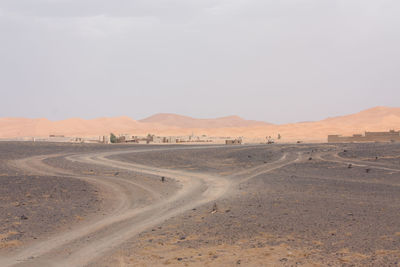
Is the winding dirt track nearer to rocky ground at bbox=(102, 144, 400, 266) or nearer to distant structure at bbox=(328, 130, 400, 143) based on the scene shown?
rocky ground at bbox=(102, 144, 400, 266)

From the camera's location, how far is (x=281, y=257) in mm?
9102

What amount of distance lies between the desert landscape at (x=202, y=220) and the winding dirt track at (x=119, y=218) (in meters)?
0.04

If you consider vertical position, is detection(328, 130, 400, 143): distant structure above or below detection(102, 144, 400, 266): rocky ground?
above

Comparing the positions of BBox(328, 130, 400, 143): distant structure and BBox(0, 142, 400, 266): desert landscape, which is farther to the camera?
BBox(328, 130, 400, 143): distant structure

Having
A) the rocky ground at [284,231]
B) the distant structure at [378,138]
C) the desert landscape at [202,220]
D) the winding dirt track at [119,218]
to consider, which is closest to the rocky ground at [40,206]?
the desert landscape at [202,220]

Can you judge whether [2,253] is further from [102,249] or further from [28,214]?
[28,214]

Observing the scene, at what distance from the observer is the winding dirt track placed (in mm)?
9438

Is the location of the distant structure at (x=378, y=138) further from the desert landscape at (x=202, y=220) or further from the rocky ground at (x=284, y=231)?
the rocky ground at (x=284, y=231)

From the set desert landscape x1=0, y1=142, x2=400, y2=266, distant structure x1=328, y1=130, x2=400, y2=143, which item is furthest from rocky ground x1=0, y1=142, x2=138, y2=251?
distant structure x1=328, y1=130, x2=400, y2=143

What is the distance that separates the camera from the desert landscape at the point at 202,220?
9.30 m

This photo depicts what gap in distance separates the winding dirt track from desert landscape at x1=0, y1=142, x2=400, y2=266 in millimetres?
40

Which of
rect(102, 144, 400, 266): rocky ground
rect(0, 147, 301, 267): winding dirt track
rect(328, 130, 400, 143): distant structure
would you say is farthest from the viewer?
rect(328, 130, 400, 143): distant structure

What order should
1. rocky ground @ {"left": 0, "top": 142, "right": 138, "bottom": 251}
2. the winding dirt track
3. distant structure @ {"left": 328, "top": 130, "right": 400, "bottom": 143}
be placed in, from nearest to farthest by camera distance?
1. the winding dirt track
2. rocky ground @ {"left": 0, "top": 142, "right": 138, "bottom": 251}
3. distant structure @ {"left": 328, "top": 130, "right": 400, "bottom": 143}

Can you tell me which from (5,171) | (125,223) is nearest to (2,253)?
(125,223)
